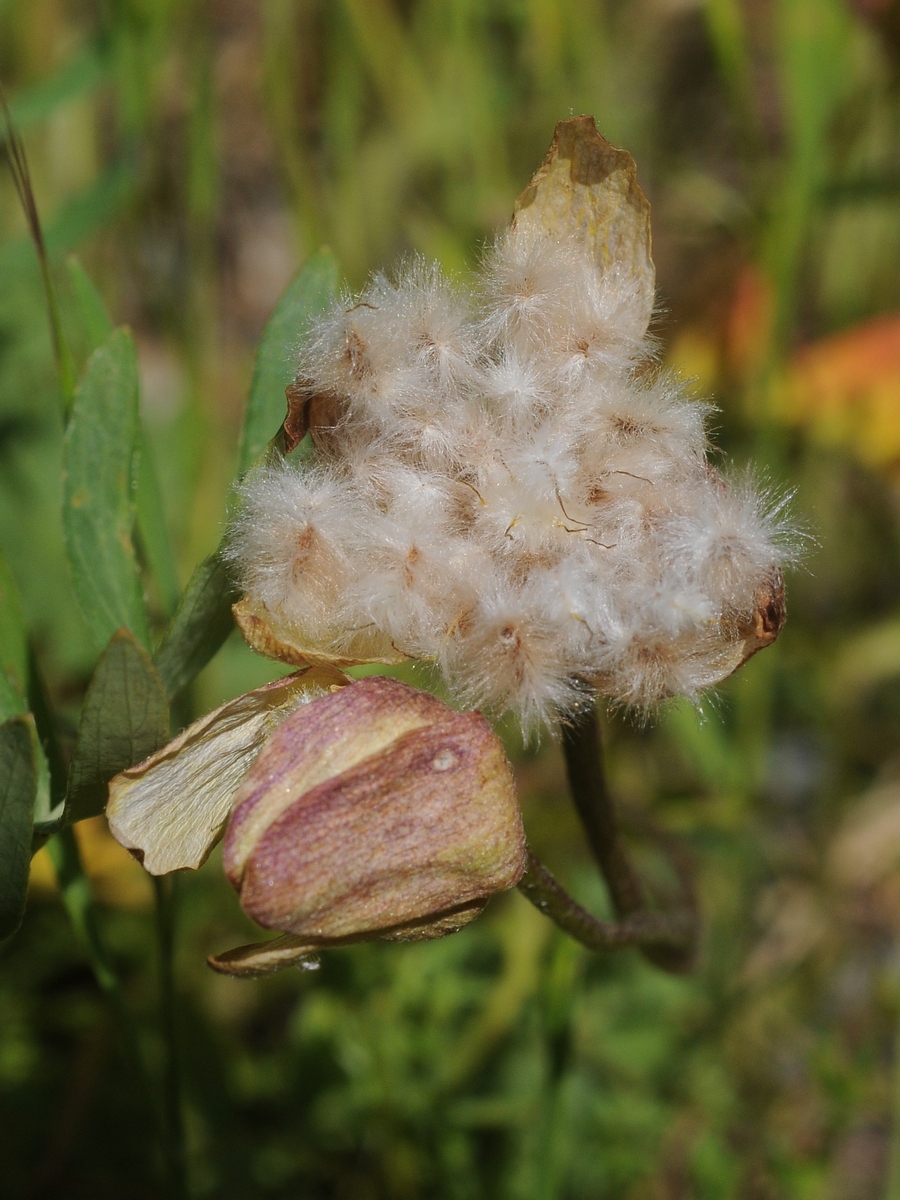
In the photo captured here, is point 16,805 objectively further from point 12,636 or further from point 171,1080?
point 171,1080

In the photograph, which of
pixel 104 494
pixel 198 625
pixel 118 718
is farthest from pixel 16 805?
pixel 104 494

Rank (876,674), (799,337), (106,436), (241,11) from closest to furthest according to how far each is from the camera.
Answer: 1. (106,436)
2. (876,674)
3. (799,337)
4. (241,11)

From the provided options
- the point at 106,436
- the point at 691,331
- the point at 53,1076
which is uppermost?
the point at 106,436

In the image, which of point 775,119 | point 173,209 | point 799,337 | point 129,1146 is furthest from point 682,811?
point 775,119

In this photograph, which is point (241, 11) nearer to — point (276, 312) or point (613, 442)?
point (276, 312)

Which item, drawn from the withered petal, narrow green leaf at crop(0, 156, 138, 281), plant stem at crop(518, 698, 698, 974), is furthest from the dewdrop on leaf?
narrow green leaf at crop(0, 156, 138, 281)

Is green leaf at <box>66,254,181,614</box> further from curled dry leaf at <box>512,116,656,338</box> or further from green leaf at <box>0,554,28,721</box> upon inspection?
curled dry leaf at <box>512,116,656,338</box>
